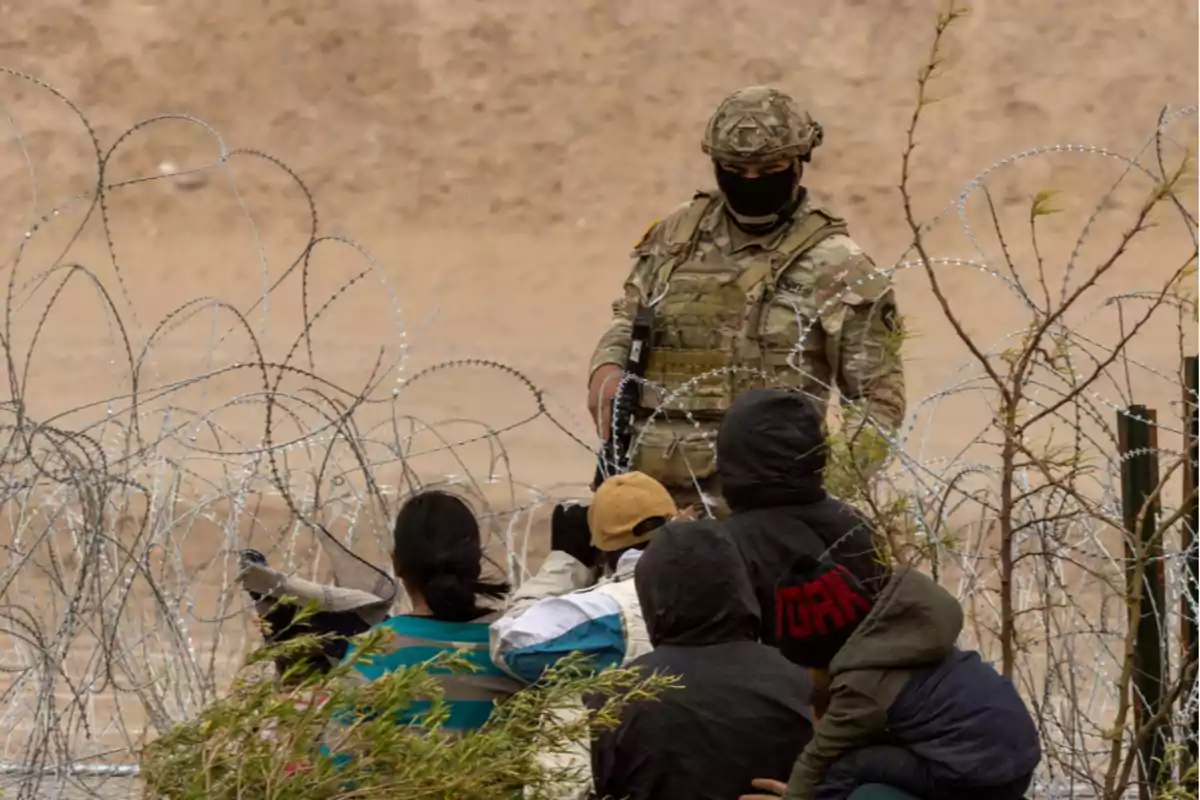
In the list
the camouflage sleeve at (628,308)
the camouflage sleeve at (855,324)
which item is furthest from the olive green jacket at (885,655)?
the camouflage sleeve at (628,308)

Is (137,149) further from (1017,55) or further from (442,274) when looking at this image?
(1017,55)

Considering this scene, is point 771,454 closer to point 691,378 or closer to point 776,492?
point 776,492

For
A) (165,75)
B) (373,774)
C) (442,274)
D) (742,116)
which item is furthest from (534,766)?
(165,75)

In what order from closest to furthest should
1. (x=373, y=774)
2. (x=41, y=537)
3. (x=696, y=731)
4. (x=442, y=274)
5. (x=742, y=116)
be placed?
1. (x=373, y=774)
2. (x=696, y=731)
3. (x=41, y=537)
4. (x=742, y=116)
5. (x=442, y=274)

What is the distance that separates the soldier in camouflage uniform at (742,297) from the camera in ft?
15.5

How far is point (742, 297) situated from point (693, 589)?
1866mm

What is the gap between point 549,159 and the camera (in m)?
22.9

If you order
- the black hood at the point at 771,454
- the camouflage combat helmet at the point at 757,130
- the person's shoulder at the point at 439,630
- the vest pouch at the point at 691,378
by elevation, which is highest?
the camouflage combat helmet at the point at 757,130

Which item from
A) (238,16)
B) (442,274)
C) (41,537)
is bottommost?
(41,537)

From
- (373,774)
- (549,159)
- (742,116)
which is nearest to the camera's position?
(373,774)

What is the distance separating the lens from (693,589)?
9.99ft

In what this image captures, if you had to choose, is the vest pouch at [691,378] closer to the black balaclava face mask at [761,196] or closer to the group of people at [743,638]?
the black balaclava face mask at [761,196]

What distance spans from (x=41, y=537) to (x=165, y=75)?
20563mm

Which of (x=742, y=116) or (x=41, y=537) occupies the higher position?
(x=742, y=116)
